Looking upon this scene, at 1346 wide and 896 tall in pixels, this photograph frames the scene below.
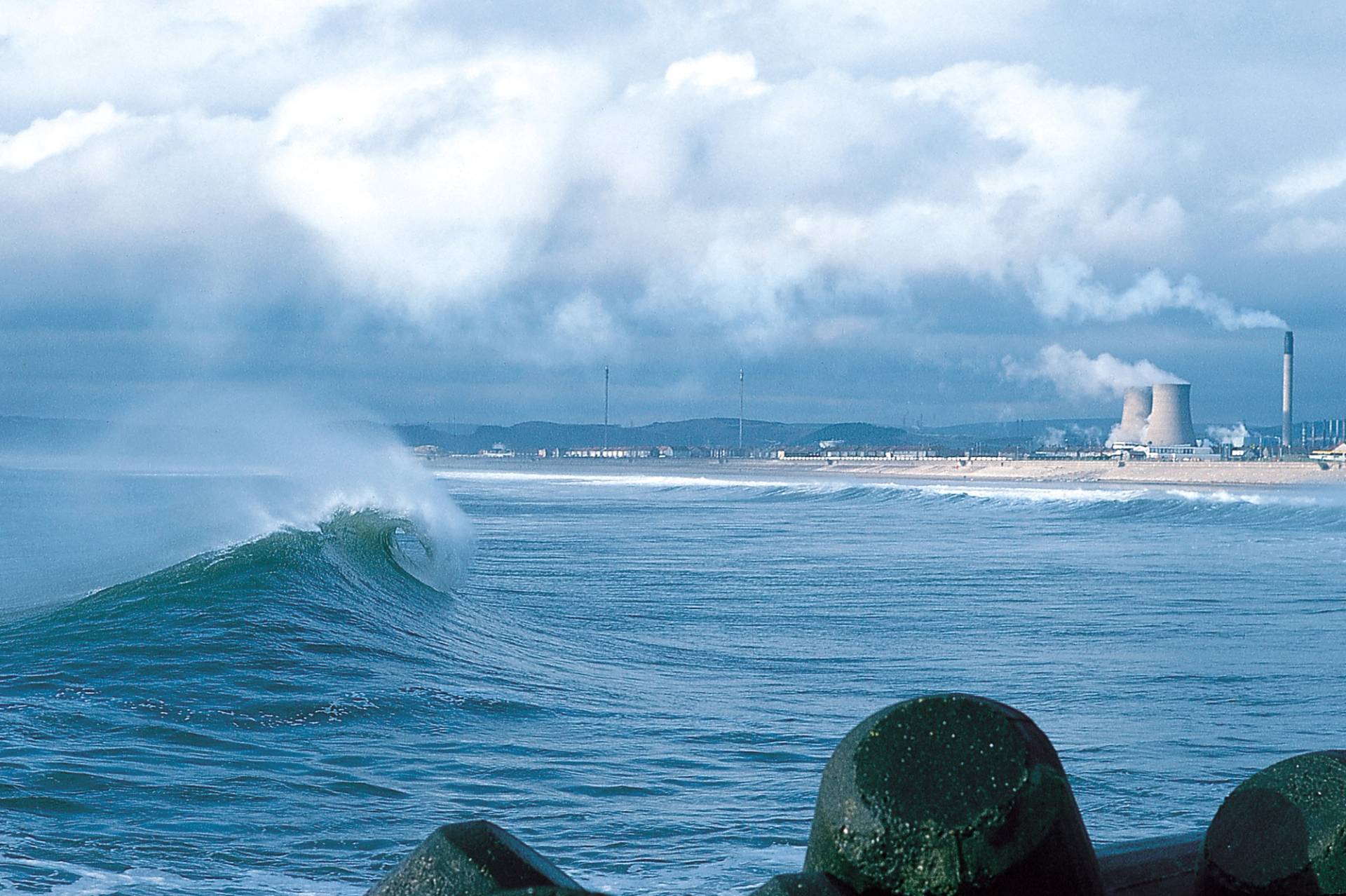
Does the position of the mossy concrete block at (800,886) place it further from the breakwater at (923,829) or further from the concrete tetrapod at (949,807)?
the concrete tetrapod at (949,807)

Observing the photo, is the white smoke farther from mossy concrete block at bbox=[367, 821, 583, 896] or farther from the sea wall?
mossy concrete block at bbox=[367, 821, 583, 896]

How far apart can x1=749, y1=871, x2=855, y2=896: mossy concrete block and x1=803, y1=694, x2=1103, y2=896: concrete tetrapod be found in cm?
11

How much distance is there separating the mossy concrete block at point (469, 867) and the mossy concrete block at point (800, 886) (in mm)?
452

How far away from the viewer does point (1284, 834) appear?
3.75 m

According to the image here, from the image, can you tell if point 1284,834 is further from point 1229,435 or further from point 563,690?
point 1229,435

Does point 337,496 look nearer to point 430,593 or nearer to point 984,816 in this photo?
point 430,593

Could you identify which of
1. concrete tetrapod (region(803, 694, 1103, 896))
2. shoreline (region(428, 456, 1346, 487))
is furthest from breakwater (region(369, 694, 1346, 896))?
shoreline (region(428, 456, 1346, 487))

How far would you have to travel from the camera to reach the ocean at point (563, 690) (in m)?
6.77

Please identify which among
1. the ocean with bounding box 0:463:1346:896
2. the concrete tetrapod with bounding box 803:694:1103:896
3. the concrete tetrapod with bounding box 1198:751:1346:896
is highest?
the concrete tetrapod with bounding box 803:694:1103:896

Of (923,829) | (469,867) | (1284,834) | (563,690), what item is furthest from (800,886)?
(563,690)

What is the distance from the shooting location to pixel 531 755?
8.64 metres

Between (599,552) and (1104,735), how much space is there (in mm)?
18342

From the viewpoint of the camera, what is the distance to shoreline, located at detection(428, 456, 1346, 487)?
3499 inches

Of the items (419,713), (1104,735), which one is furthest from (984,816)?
(419,713)
